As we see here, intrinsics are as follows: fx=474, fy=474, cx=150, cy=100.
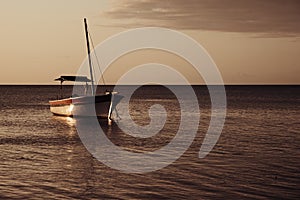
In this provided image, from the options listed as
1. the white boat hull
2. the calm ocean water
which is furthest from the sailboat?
the calm ocean water

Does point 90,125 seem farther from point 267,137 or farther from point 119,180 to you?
point 119,180

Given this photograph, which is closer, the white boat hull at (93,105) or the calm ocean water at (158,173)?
the calm ocean water at (158,173)

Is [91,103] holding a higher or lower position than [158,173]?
higher

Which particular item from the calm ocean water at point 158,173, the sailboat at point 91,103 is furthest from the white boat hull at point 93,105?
the calm ocean water at point 158,173

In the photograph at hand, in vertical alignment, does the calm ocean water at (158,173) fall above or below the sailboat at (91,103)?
below

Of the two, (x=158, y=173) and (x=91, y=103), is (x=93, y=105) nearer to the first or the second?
(x=91, y=103)

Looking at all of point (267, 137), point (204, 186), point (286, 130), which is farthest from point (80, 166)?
point (286, 130)

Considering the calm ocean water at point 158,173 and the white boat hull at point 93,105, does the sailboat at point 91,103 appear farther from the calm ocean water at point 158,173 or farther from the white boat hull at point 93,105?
the calm ocean water at point 158,173

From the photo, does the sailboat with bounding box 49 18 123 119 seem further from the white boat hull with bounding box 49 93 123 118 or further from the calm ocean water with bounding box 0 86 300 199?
the calm ocean water with bounding box 0 86 300 199

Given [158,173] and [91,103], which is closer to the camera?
[158,173]

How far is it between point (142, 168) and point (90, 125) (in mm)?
28270

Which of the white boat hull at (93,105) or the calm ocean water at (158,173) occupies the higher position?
the white boat hull at (93,105)

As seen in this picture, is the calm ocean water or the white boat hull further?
A: the white boat hull

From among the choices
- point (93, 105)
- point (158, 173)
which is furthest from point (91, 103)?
point (158, 173)
